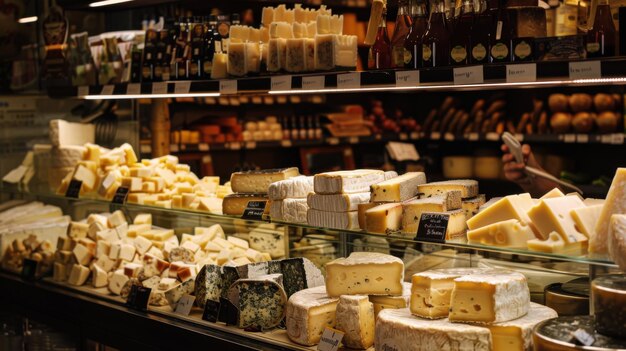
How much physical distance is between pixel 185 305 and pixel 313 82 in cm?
106

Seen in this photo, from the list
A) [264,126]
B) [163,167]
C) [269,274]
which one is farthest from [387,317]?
[264,126]

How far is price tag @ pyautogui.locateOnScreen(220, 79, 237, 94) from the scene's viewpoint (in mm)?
3305

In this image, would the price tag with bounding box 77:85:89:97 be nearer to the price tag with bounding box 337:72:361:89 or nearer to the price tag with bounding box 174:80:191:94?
the price tag with bounding box 174:80:191:94

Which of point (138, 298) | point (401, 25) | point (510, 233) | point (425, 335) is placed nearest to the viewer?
point (425, 335)

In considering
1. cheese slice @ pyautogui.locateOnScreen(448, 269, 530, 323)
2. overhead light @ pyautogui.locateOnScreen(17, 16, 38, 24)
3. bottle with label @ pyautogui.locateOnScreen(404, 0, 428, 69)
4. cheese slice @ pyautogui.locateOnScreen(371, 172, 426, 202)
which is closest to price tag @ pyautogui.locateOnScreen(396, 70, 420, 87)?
bottle with label @ pyautogui.locateOnScreen(404, 0, 428, 69)

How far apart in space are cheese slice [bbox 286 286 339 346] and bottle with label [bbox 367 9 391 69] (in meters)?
0.93

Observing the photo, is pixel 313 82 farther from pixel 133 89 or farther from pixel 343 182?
pixel 133 89

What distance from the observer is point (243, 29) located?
11.5 feet

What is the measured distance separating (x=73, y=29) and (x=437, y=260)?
2979mm

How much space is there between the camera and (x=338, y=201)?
2914 mm

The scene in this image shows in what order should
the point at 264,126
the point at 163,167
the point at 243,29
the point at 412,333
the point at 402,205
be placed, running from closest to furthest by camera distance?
the point at 412,333 < the point at 402,205 < the point at 243,29 < the point at 163,167 < the point at 264,126

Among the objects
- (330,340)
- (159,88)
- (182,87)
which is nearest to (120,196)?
(159,88)

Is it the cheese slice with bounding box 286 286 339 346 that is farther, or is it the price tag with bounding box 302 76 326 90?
the price tag with bounding box 302 76 326 90

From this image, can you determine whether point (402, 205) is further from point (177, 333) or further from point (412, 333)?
point (177, 333)
